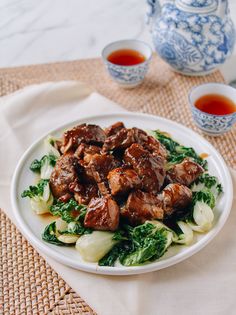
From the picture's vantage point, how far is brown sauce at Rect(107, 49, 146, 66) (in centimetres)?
451

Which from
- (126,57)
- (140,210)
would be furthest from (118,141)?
(126,57)

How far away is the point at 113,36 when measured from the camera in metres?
5.66

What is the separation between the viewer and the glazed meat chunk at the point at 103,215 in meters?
2.77

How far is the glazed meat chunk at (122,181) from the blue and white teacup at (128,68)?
5.12 ft

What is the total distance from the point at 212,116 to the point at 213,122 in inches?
2.6

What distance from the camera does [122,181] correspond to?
2.92 metres

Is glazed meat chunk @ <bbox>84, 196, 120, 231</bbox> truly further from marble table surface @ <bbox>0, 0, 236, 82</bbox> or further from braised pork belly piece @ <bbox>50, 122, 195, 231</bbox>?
marble table surface @ <bbox>0, 0, 236, 82</bbox>

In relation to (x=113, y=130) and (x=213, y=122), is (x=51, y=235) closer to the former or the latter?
(x=113, y=130)

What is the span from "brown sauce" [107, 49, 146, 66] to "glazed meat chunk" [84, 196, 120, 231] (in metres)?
2.05

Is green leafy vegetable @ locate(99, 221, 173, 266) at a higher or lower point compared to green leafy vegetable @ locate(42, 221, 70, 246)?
lower

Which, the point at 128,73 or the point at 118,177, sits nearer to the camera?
the point at 118,177

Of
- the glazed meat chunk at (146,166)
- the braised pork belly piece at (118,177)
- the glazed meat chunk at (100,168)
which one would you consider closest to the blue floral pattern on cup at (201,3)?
the braised pork belly piece at (118,177)

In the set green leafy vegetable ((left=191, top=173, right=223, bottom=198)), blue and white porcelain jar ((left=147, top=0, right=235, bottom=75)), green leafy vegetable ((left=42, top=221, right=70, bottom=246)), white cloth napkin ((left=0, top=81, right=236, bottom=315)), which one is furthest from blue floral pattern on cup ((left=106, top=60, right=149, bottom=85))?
green leafy vegetable ((left=42, top=221, right=70, bottom=246))

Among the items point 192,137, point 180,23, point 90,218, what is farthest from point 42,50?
point 90,218
